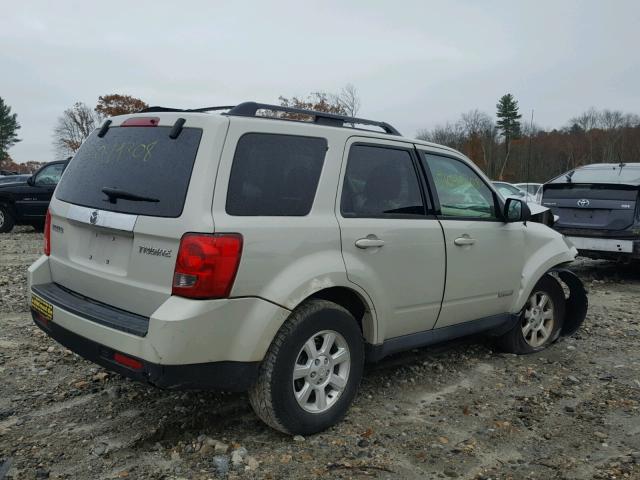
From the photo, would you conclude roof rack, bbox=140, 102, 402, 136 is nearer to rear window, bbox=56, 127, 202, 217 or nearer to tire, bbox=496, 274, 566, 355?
rear window, bbox=56, 127, 202, 217

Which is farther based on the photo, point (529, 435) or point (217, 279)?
point (529, 435)

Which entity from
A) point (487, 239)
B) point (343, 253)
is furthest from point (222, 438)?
point (487, 239)

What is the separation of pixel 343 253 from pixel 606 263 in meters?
8.72

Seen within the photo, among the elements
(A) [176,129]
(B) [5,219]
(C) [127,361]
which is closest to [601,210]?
(A) [176,129]

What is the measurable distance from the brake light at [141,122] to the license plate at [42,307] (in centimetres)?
115

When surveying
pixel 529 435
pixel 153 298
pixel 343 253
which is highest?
pixel 343 253

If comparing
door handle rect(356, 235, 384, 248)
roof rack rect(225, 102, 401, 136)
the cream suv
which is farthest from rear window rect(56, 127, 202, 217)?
door handle rect(356, 235, 384, 248)

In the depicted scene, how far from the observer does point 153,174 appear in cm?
298

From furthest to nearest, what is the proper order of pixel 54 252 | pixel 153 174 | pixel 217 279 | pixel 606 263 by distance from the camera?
pixel 606 263
pixel 54 252
pixel 153 174
pixel 217 279

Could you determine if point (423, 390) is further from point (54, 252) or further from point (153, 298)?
point (54, 252)

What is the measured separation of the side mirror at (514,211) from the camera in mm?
4359

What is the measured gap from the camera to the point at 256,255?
2.84m

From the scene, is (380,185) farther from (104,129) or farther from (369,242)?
(104,129)

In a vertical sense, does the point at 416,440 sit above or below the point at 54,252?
below
